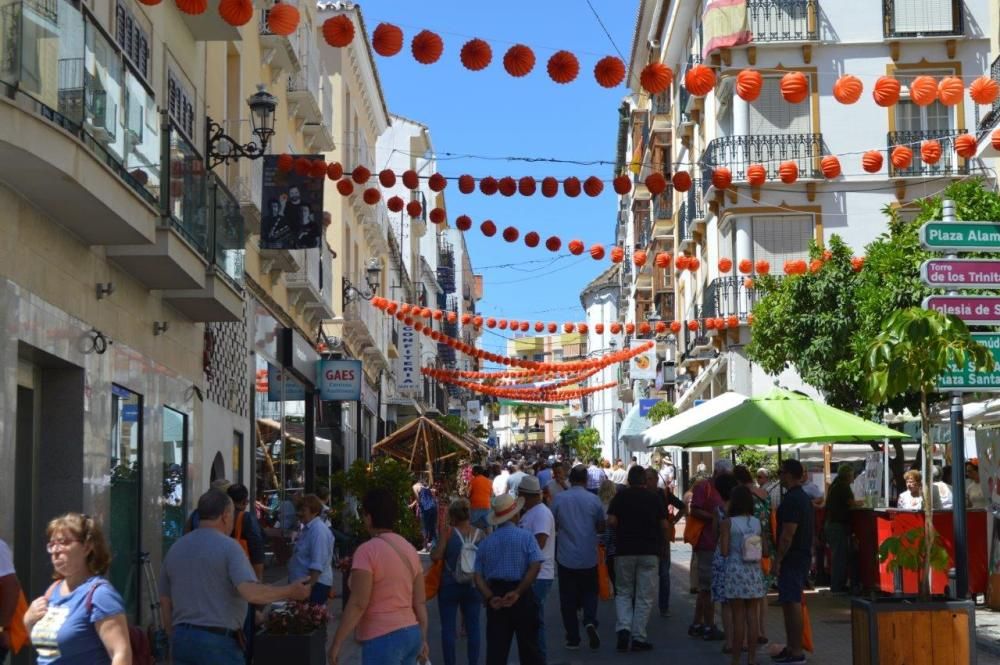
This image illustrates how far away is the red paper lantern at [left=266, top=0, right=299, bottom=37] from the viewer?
14.4 meters

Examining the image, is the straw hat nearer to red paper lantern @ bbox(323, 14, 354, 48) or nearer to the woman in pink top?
the woman in pink top

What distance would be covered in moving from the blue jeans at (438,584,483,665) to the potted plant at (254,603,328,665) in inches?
52.0

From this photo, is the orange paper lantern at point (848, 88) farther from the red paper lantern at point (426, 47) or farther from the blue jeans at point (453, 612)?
the blue jeans at point (453, 612)

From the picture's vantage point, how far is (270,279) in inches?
984

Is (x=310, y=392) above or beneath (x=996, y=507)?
above

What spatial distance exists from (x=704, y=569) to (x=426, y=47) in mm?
5936

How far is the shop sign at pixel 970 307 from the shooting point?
12273 mm

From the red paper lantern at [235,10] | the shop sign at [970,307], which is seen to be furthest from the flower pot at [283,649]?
the red paper lantern at [235,10]

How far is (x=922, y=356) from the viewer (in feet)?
36.8

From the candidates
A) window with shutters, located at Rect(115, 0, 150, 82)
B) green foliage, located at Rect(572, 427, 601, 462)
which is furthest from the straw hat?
green foliage, located at Rect(572, 427, 601, 462)

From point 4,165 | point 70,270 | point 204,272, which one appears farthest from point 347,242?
point 4,165

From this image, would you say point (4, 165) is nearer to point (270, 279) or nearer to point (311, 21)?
point (270, 279)

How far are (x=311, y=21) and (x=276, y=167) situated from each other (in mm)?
9641

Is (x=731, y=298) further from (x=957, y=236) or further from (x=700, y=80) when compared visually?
(x=957, y=236)
